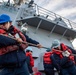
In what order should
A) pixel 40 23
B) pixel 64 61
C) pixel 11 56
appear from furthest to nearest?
pixel 40 23
pixel 64 61
pixel 11 56

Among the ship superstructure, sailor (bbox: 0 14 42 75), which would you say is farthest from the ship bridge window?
sailor (bbox: 0 14 42 75)

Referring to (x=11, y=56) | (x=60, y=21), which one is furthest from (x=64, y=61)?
(x=60, y=21)

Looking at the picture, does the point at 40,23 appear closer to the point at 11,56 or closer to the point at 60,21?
the point at 60,21

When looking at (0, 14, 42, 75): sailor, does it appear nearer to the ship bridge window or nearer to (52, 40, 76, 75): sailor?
(52, 40, 76, 75): sailor

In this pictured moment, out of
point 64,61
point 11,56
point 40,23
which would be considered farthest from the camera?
point 40,23

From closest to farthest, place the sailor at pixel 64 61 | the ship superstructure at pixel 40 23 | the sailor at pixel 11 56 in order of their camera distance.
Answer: the sailor at pixel 11 56 < the sailor at pixel 64 61 < the ship superstructure at pixel 40 23

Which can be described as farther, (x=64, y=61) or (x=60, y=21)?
(x=60, y=21)

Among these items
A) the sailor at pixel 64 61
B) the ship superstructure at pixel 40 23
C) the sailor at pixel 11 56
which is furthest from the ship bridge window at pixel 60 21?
the sailor at pixel 11 56

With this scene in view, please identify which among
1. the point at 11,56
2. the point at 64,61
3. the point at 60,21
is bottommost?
the point at 64,61

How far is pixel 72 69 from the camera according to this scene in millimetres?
6809

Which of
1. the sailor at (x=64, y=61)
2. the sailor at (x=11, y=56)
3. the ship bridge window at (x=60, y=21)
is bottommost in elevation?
the sailor at (x=64, y=61)

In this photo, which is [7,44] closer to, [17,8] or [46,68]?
[46,68]

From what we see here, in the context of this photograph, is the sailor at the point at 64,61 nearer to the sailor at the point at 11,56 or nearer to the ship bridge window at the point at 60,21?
the sailor at the point at 11,56

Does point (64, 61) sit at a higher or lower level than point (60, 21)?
lower
